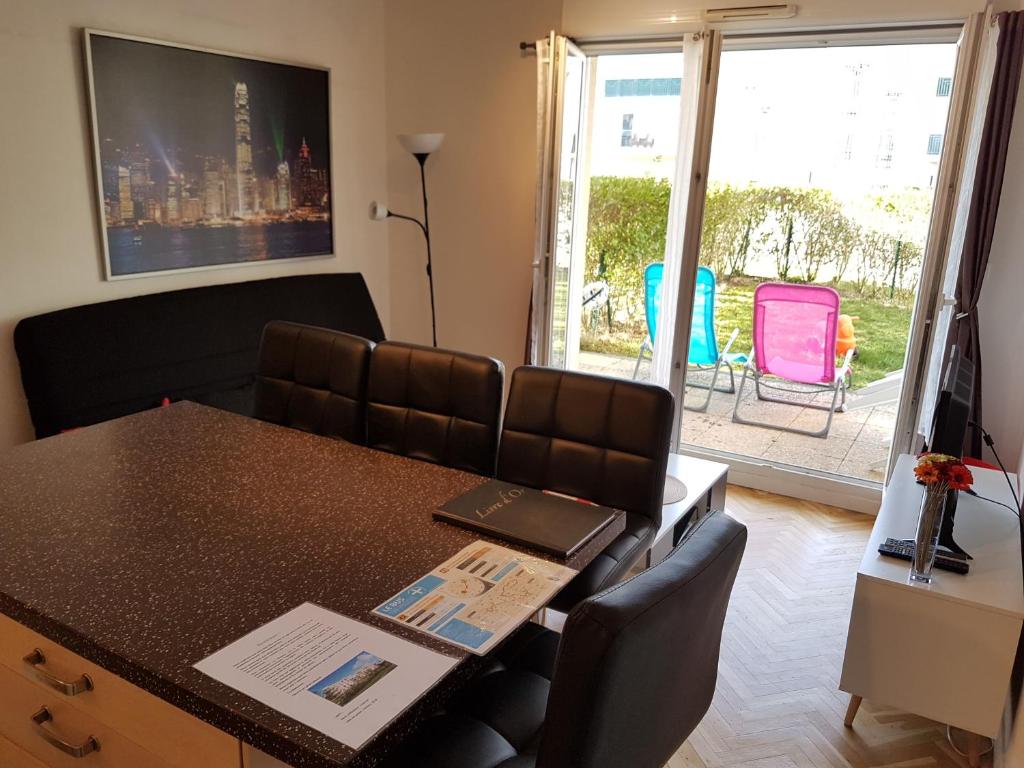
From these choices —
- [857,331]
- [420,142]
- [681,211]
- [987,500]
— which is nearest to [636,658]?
[987,500]

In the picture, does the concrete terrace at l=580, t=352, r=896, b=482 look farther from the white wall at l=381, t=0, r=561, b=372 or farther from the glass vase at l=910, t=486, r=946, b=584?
the glass vase at l=910, t=486, r=946, b=584

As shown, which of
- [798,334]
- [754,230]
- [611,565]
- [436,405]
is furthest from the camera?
[754,230]

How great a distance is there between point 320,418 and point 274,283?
1610 mm

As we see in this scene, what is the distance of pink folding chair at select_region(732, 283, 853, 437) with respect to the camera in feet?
14.5

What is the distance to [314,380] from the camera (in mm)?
2453

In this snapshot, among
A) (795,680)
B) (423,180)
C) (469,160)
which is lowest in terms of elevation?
(795,680)

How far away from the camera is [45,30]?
9.31ft

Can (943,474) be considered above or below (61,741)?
above

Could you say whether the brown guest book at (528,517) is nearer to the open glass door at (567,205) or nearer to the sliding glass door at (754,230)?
the sliding glass door at (754,230)

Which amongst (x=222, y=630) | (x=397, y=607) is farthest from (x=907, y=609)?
(x=222, y=630)

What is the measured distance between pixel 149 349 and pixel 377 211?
66.6 inches

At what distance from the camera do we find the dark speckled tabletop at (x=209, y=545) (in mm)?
1087

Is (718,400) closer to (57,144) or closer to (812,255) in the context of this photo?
(812,255)

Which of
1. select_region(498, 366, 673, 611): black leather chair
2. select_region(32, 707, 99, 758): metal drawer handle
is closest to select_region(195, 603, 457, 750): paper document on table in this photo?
select_region(32, 707, 99, 758): metal drawer handle
